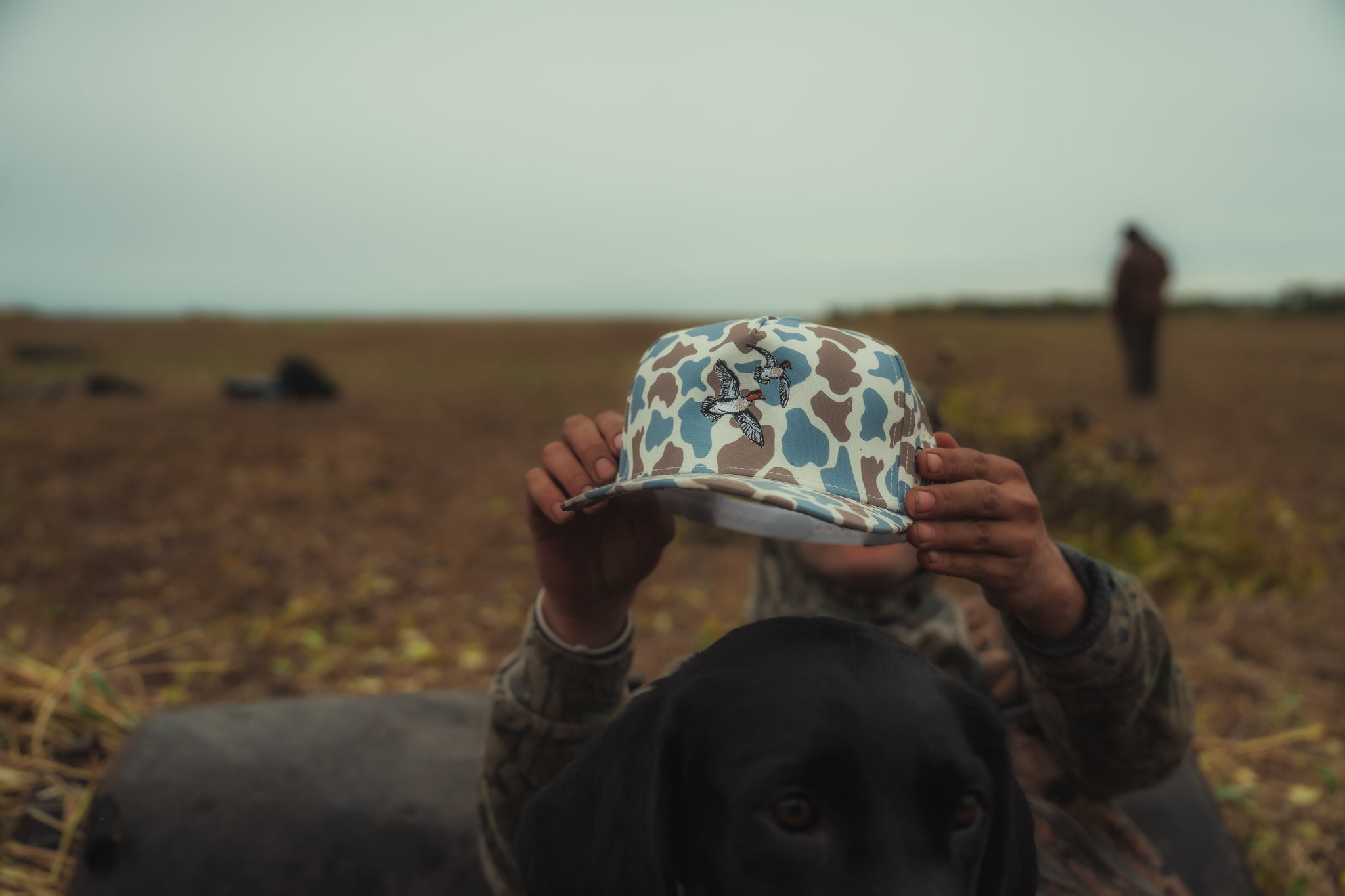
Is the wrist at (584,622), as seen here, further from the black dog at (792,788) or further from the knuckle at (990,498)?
the knuckle at (990,498)

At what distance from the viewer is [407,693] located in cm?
300

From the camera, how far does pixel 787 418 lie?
4.87 feet

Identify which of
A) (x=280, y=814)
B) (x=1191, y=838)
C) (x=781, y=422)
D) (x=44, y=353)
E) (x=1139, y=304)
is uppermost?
(x=1139, y=304)

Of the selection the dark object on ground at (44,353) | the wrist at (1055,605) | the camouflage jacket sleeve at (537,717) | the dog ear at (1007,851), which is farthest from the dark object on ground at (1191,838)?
the dark object on ground at (44,353)

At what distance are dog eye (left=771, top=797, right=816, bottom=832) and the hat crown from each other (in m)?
0.46

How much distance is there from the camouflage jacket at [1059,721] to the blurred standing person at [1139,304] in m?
13.8

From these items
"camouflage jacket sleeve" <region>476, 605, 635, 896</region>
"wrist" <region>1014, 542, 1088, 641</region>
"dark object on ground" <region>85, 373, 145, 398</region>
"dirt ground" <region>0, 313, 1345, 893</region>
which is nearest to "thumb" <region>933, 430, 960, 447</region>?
"wrist" <region>1014, 542, 1088, 641</region>

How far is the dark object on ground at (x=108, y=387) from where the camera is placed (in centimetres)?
1576

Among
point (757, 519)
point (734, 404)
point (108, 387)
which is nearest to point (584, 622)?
point (757, 519)

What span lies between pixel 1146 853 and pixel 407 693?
7.70 ft

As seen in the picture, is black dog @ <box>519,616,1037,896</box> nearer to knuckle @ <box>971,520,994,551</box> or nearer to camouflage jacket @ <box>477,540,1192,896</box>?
knuckle @ <box>971,520,994,551</box>

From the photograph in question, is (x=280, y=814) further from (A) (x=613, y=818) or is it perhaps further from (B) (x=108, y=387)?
(B) (x=108, y=387)

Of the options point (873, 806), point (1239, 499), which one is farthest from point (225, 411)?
point (873, 806)

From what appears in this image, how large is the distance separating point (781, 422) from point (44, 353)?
2787 cm
